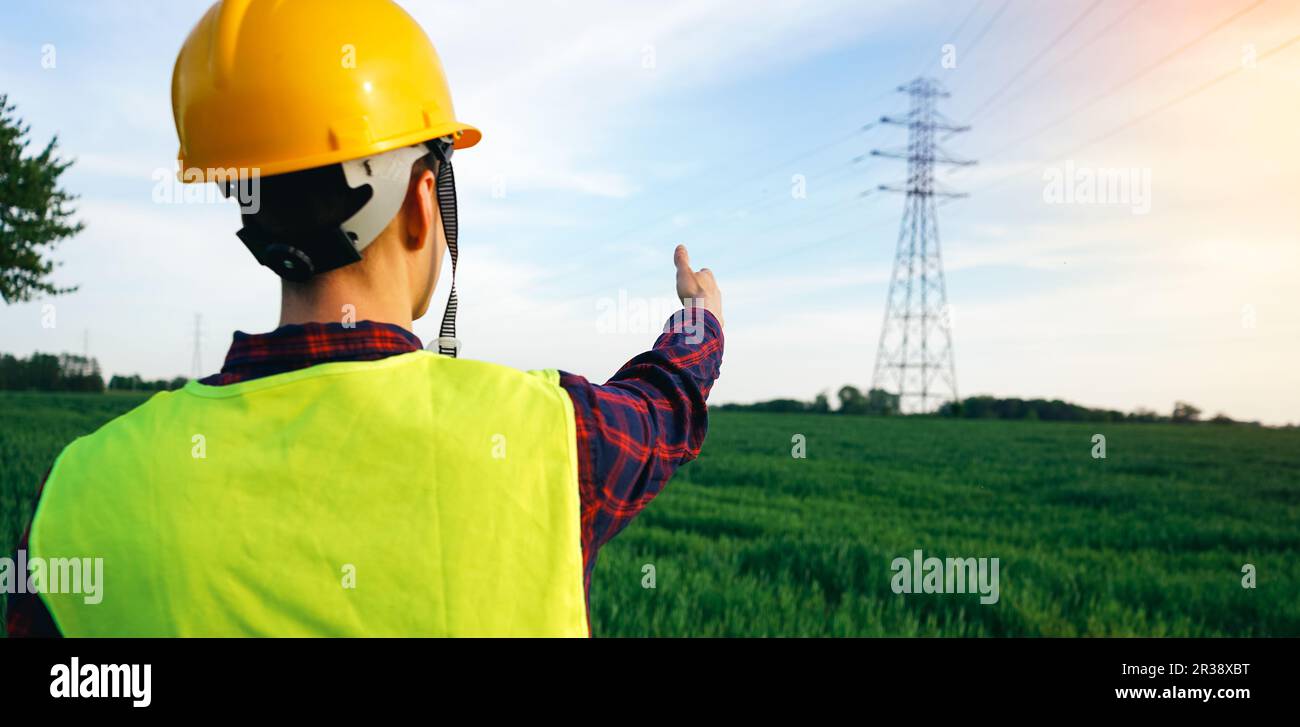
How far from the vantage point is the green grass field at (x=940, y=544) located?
5.83 m

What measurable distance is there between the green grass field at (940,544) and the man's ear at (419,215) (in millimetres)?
3667

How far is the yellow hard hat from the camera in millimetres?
1835

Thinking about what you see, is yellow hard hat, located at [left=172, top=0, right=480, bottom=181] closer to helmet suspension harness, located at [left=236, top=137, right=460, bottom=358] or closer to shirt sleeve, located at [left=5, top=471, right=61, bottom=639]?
helmet suspension harness, located at [left=236, top=137, right=460, bottom=358]

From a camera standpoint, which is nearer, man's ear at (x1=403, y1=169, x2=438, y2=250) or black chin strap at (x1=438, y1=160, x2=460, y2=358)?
man's ear at (x1=403, y1=169, x2=438, y2=250)

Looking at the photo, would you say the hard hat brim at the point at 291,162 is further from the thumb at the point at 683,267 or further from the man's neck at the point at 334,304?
the thumb at the point at 683,267

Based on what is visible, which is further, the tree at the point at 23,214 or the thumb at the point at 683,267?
the tree at the point at 23,214

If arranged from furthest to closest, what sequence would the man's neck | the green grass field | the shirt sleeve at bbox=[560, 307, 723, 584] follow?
1. the green grass field
2. the man's neck
3. the shirt sleeve at bbox=[560, 307, 723, 584]

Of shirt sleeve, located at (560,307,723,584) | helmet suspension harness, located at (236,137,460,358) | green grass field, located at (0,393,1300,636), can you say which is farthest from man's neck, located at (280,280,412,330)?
green grass field, located at (0,393,1300,636)

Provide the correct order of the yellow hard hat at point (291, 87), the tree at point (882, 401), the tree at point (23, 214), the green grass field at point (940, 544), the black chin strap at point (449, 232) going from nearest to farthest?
the yellow hard hat at point (291, 87), the black chin strap at point (449, 232), the green grass field at point (940, 544), the tree at point (23, 214), the tree at point (882, 401)

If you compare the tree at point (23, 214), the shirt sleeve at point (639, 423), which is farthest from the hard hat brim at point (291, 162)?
the tree at point (23, 214)

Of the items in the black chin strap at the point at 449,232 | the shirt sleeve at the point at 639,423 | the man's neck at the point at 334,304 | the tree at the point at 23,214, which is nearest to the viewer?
the shirt sleeve at the point at 639,423

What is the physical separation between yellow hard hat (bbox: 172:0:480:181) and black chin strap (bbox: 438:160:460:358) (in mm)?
97

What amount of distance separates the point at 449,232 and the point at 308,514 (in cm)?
78
